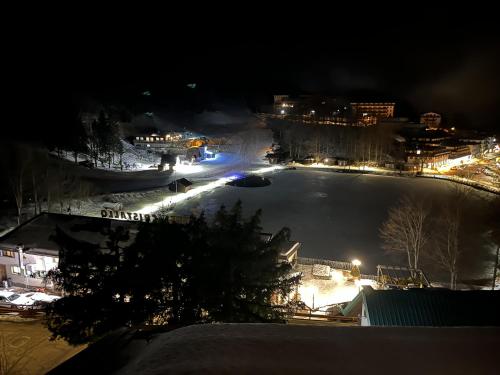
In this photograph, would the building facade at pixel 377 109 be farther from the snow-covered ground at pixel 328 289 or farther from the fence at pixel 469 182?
the snow-covered ground at pixel 328 289

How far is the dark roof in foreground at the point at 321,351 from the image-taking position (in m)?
1.50

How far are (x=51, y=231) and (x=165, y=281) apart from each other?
7838mm

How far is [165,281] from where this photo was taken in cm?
525

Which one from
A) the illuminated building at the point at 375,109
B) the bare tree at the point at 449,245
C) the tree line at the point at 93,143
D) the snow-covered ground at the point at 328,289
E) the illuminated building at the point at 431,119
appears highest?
the illuminated building at the point at 375,109

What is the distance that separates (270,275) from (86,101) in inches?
1737

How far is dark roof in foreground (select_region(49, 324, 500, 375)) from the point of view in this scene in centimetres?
150

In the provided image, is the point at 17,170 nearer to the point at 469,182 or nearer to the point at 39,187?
the point at 39,187

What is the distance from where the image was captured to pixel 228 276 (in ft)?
17.7

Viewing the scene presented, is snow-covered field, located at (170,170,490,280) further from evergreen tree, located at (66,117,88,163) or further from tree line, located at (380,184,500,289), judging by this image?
evergreen tree, located at (66,117,88,163)

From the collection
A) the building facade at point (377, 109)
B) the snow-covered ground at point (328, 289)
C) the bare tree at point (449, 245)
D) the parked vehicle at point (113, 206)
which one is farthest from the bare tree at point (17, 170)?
the building facade at point (377, 109)

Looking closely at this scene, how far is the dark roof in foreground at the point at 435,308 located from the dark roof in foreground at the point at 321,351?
3906 millimetres

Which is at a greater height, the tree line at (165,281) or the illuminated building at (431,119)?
the illuminated building at (431,119)

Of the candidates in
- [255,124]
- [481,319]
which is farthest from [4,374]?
[255,124]

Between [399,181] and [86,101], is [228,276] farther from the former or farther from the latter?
[86,101]
